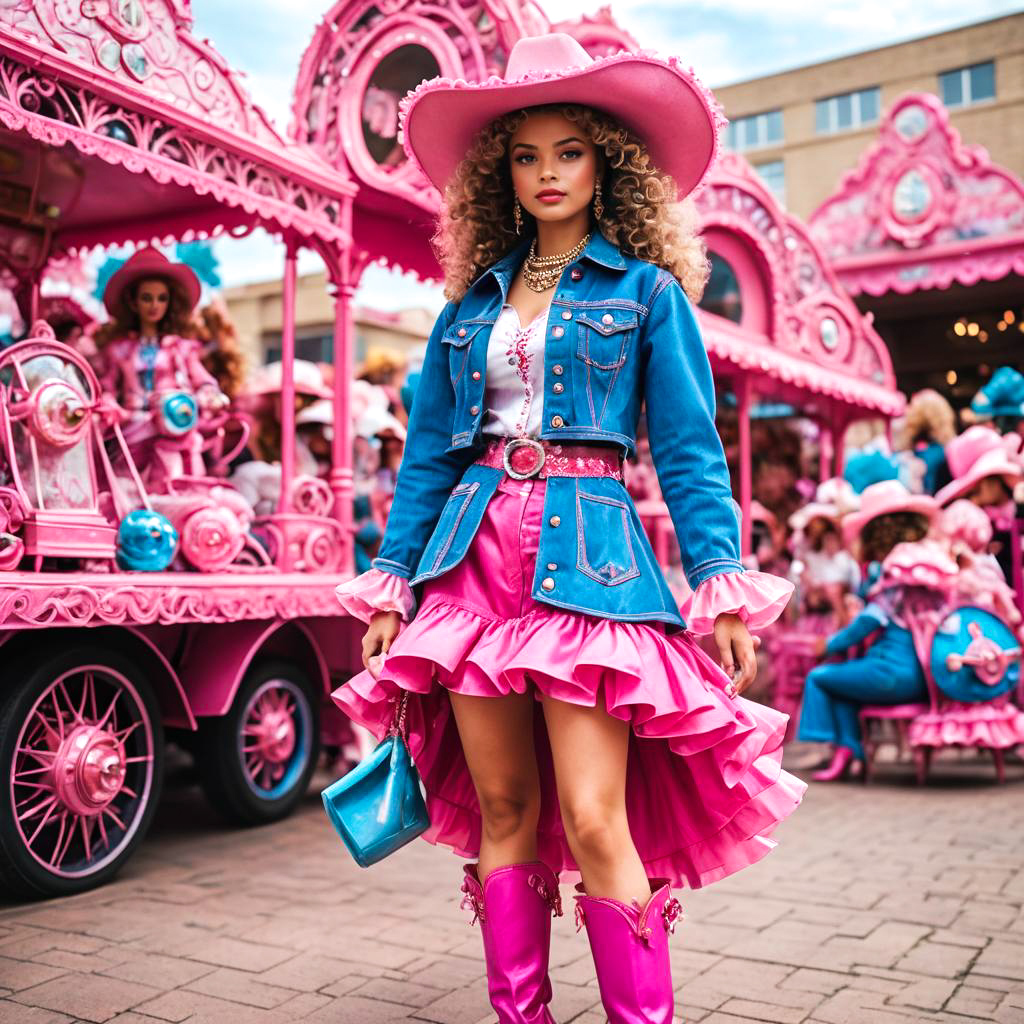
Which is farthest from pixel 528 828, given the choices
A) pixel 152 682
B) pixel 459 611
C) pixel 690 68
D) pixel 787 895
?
pixel 152 682

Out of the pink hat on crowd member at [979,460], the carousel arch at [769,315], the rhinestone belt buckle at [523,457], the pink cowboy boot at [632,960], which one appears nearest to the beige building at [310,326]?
the carousel arch at [769,315]

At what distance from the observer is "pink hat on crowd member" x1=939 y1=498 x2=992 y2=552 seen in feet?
20.8

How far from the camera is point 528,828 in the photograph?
2.32m

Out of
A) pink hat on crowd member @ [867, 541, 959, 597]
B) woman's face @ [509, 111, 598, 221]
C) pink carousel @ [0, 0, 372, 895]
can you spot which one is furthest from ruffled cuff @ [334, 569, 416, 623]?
pink hat on crowd member @ [867, 541, 959, 597]

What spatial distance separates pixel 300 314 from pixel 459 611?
21468mm

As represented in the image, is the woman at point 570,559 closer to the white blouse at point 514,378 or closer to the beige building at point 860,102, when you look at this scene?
the white blouse at point 514,378

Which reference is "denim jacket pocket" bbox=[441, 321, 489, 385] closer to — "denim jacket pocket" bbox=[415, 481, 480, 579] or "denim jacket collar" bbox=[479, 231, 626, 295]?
"denim jacket collar" bbox=[479, 231, 626, 295]

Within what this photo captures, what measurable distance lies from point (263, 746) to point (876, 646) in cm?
344

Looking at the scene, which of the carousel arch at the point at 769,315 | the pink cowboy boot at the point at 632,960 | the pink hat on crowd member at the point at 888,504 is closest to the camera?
the pink cowboy boot at the point at 632,960

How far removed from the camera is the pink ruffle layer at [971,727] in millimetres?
6109

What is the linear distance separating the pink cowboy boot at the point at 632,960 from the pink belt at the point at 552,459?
2.69 ft

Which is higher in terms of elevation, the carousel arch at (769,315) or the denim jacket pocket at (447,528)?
the carousel arch at (769,315)

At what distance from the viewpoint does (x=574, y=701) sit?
2078 mm

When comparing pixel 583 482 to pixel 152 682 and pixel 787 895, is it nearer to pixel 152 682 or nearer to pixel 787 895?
pixel 787 895
